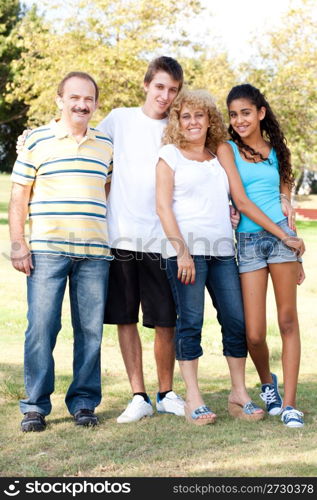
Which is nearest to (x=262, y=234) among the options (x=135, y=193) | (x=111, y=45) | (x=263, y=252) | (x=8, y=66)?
(x=263, y=252)

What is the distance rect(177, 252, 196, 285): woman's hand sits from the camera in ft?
14.8

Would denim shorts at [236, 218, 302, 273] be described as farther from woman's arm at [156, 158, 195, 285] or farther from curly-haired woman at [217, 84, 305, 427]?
woman's arm at [156, 158, 195, 285]

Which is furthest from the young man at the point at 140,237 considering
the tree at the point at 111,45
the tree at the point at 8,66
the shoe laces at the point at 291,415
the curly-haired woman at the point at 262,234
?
the tree at the point at 8,66

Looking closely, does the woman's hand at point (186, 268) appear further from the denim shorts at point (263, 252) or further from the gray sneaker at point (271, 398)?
the gray sneaker at point (271, 398)

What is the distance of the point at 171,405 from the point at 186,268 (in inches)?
39.4

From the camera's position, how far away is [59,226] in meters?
4.50

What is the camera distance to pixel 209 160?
15.4 feet

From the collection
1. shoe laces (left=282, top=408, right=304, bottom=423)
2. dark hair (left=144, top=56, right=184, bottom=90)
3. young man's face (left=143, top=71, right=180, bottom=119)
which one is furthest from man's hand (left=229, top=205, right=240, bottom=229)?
shoe laces (left=282, top=408, right=304, bottom=423)

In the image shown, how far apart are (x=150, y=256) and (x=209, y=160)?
2.28 ft

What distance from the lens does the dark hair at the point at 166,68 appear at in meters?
4.82

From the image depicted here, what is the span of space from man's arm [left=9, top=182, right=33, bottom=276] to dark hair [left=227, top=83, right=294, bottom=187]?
1.36 m

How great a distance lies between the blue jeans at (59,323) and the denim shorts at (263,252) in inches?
→ 33.7
